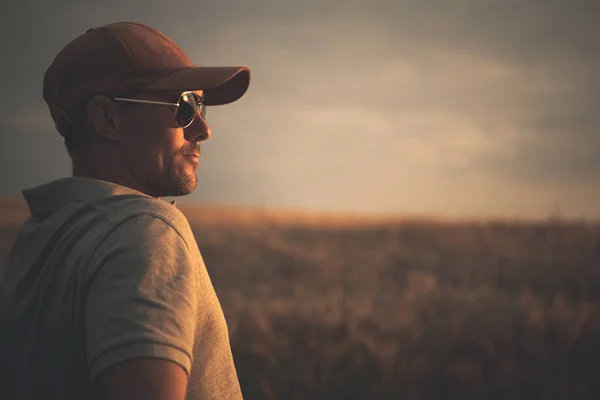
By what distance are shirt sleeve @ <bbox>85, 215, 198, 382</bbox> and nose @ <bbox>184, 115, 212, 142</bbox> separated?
72 centimetres

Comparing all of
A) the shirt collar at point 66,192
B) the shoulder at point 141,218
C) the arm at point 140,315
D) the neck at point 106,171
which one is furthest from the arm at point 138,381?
the neck at point 106,171

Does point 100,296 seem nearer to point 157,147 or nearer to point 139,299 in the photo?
point 139,299

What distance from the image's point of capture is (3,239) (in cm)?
1705

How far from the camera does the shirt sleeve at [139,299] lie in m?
1.20

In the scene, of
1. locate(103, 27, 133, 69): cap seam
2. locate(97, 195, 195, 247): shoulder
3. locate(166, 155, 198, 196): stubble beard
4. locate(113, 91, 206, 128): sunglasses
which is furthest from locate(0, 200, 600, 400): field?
locate(97, 195, 195, 247): shoulder

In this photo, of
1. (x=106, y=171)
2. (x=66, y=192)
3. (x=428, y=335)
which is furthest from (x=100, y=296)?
(x=428, y=335)

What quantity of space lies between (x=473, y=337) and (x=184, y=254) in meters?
6.50

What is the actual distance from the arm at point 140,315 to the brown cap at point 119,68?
23.8 inches

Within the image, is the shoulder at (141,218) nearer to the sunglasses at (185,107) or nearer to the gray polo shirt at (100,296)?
the gray polo shirt at (100,296)

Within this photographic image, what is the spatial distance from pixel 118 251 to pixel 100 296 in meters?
0.09

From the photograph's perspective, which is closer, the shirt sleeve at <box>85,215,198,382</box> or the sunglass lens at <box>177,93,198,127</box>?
the shirt sleeve at <box>85,215,198,382</box>

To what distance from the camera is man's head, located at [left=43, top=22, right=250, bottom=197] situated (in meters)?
1.79

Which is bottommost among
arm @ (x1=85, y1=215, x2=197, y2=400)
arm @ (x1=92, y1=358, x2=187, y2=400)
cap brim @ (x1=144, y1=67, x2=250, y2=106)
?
arm @ (x1=92, y1=358, x2=187, y2=400)

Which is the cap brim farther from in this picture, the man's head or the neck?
the neck
